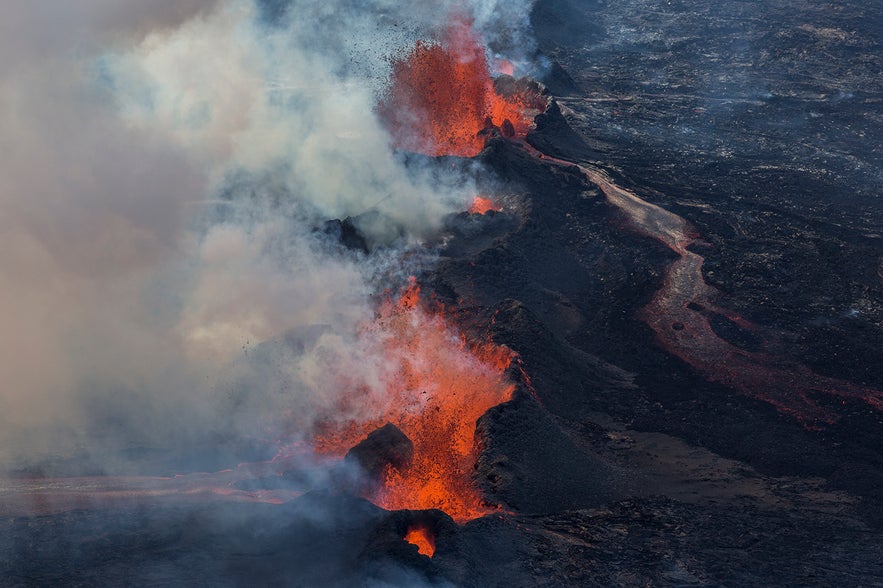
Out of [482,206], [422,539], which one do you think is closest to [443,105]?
[482,206]

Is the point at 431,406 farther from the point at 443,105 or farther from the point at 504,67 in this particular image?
the point at 504,67

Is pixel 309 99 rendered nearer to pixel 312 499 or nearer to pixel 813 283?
pixel 813 283

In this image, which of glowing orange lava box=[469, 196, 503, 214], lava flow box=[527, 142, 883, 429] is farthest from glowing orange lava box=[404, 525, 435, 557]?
glowing orange lava box=[469, 196, 503, 214]

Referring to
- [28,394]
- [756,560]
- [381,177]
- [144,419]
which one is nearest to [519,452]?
[756,560]

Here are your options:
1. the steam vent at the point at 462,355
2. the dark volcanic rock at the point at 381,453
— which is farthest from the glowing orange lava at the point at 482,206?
the dark volcanic rock at the point at 381,453

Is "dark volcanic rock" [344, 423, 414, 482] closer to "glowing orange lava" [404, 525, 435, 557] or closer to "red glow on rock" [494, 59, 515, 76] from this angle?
"glowing orange lava" [404, 525, 435, 557]

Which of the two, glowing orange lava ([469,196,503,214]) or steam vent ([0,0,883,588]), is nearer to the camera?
steam vent ([0,0,883,588])

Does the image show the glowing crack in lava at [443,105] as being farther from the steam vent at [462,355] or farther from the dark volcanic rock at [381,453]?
the dark volcanic rock at [381,453]
